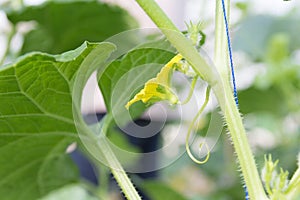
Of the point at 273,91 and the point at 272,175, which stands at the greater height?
the point at 273,91

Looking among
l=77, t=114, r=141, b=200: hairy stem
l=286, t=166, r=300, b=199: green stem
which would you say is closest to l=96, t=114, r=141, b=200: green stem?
l=77, t=114, r=141, b=200: hairy stem

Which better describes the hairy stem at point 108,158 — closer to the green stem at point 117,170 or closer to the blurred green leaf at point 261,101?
the green stem at point 117,170

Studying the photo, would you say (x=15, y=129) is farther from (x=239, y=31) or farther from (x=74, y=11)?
(x=239, y=31)

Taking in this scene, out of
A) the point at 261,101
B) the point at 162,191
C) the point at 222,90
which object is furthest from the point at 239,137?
the point at 261,101

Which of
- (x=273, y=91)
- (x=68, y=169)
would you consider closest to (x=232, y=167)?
(x=273, y=91)

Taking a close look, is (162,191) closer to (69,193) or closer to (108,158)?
(69,193)

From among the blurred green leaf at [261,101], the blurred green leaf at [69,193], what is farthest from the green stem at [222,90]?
the blurred green leaf at [261,101]
